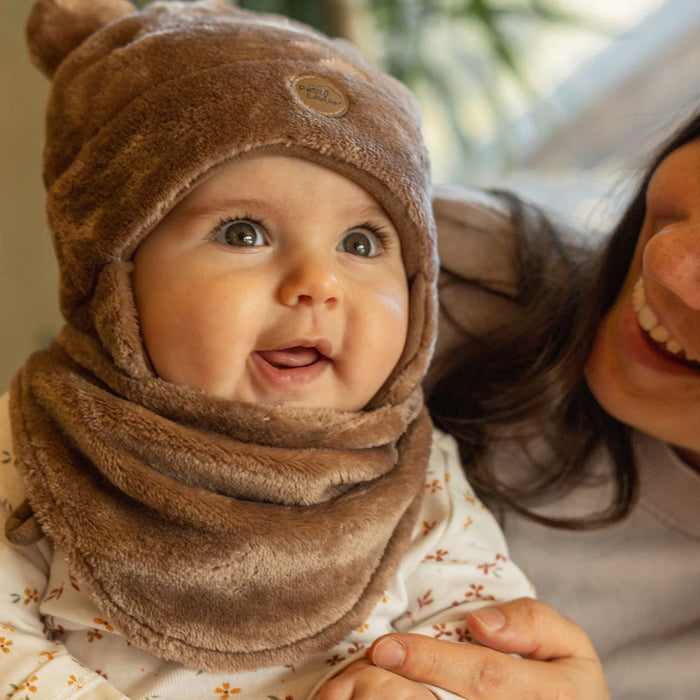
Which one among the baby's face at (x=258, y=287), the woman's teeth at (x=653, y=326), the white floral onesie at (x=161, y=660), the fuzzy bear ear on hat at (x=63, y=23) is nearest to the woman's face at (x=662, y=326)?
the woman's teeth at (x=653, y=326)

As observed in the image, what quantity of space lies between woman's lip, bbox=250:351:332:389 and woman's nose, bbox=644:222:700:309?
46 centimetres

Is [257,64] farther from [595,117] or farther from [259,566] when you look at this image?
[595,117]

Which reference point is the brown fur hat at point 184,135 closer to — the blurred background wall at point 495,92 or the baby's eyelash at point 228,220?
the baby's eyelash at point 228,220

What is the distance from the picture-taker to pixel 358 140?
857 mm

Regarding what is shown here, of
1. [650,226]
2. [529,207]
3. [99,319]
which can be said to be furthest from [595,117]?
[99,319]

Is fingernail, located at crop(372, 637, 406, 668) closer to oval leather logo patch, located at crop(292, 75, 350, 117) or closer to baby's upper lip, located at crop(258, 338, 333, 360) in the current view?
baby's upper lip, located at crop(258, 338, 333, 360)

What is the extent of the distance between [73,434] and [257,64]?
496 mm

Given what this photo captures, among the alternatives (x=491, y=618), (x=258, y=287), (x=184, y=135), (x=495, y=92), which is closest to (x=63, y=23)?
(x=184, y=135)

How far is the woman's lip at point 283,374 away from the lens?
854 mm

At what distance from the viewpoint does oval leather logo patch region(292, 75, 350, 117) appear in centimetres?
85

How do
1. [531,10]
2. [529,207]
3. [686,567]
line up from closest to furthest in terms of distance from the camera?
[686,567] < [529,207] < [531,10]

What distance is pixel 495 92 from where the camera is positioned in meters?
2.24

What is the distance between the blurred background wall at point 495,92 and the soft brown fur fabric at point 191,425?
2.40ft

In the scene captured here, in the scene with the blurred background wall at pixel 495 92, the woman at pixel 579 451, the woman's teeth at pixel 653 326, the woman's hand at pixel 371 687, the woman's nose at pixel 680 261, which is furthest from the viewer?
the blurred background wall at pixel 495 92
